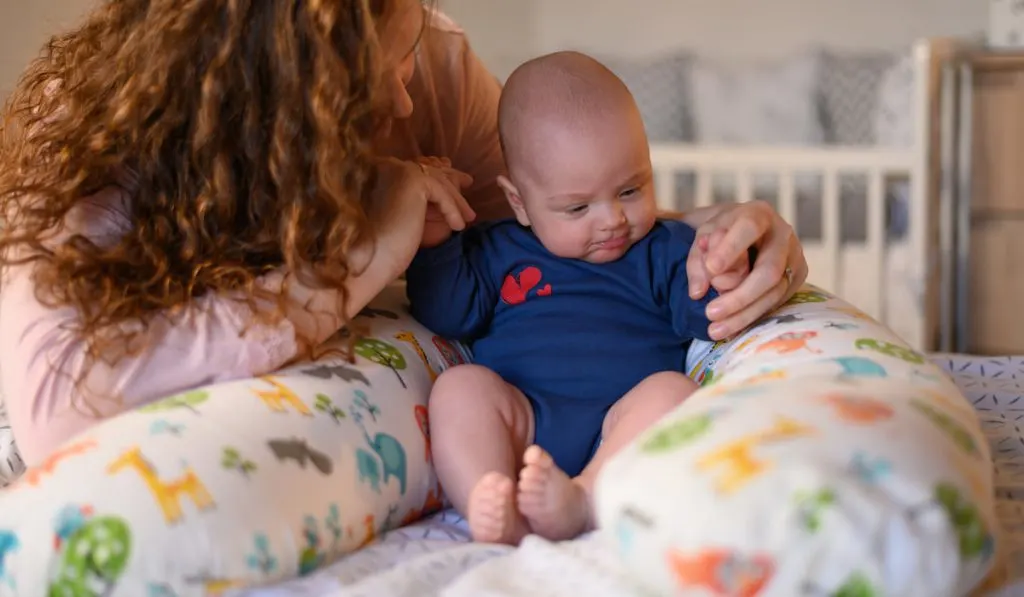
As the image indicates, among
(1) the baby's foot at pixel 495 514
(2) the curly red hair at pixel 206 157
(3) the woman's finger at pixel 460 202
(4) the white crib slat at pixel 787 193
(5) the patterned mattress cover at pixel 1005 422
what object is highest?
(2) the curly red hair at pixel 206 157

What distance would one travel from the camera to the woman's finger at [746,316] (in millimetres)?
1129

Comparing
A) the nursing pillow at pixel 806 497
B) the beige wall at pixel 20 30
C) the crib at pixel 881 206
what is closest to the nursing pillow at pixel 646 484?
the nursing pillow at pixel 806 497

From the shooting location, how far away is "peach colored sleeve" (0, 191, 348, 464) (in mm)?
983

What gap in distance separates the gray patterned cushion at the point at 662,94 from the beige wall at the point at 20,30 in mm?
2093

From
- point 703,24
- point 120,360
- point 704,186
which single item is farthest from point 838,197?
point 120,360

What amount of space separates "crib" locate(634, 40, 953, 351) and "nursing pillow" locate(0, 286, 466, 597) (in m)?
1.98

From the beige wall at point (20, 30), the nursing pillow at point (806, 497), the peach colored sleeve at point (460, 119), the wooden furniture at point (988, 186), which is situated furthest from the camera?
the wooden furniture at point (988, 186)

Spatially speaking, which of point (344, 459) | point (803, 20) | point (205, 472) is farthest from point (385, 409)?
point (803, 20)

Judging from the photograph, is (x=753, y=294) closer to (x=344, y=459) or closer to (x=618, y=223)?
(x=618, y=223)

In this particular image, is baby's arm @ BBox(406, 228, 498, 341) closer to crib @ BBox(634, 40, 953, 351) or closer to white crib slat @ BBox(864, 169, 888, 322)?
crib @ BBox(634, 40, 953, 351)

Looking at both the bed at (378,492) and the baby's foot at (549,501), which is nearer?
the bed at (378,492)

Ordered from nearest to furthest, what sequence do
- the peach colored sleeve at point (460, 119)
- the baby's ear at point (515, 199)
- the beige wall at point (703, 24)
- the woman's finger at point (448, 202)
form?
the woman's finger at point (448, 202) < the baby's ear at point (515, 199) < the peach colored sleeve at point (460, 119) < the beige wall at point (703, 24)

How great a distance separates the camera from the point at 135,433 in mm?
876

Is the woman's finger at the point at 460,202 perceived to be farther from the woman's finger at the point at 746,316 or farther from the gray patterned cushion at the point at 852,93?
the gray patterned cushion at the point at 852,93
